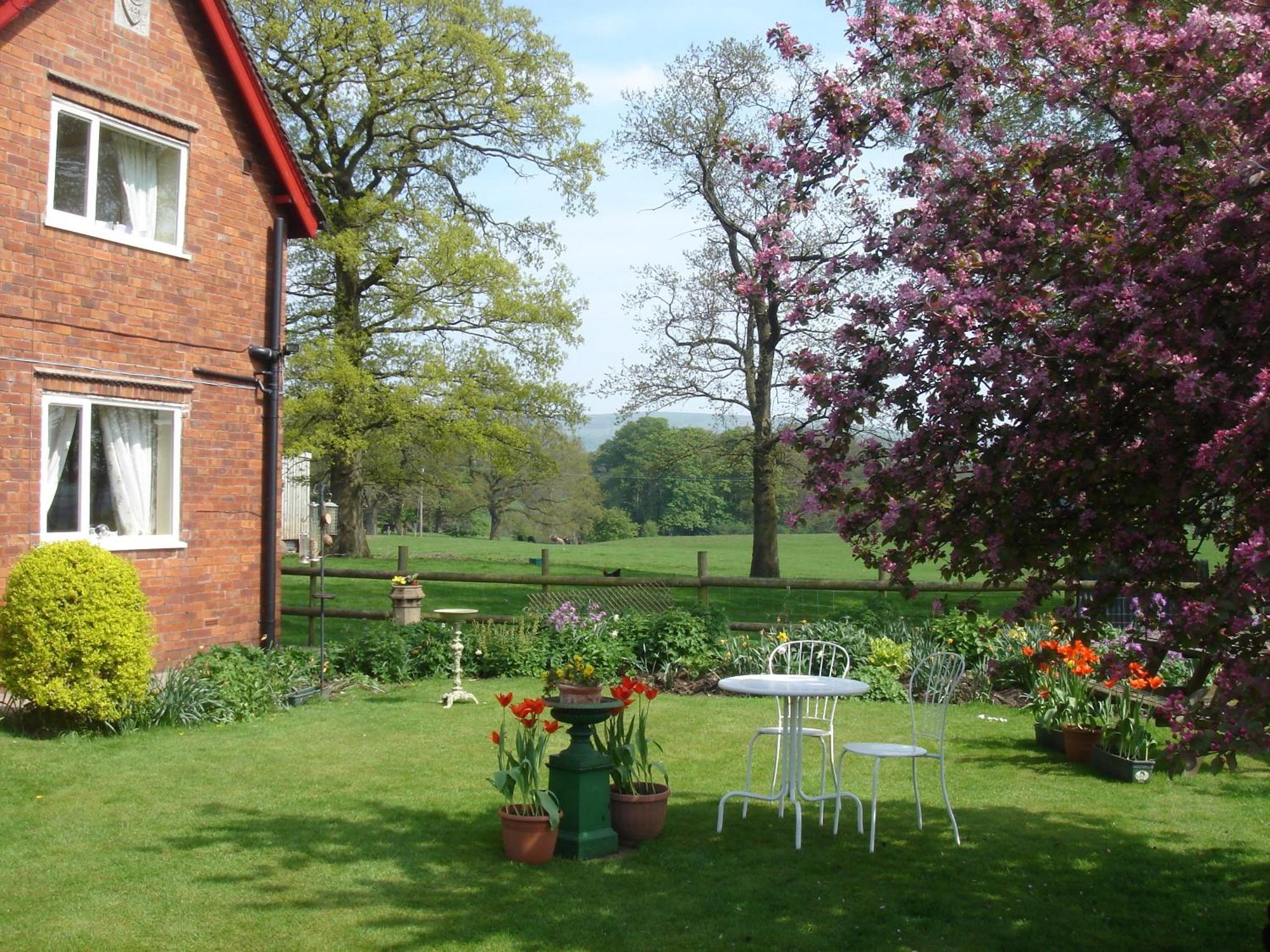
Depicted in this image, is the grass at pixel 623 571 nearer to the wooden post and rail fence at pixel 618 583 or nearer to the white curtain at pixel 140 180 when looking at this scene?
the wooden post and rail fence at pixel 618 583

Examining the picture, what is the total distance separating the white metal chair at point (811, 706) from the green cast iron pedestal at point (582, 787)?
108 cm

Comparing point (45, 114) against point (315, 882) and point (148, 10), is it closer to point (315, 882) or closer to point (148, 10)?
point (148, 10)

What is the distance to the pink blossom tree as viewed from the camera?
4430mm

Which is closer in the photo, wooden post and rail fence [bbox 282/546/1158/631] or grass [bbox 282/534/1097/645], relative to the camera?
wooden post and rail fence [bbox 282/546/1158/631]

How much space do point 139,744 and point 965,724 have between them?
24.3ft

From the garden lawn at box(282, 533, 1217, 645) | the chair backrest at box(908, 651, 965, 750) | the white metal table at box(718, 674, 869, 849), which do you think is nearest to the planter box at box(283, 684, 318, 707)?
the garden lawn at box(282, 533, 1217, 645)

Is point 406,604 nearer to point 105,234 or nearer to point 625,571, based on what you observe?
point 105,234

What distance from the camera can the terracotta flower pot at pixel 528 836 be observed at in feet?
21.7

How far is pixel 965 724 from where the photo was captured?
11.2 meters

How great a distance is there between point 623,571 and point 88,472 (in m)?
19.4

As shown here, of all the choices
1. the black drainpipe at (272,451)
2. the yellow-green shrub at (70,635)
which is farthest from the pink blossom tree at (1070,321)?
the black drainpipe at (272,451)

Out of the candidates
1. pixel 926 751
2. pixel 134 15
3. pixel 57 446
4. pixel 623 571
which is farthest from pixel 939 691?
pixel 623 571

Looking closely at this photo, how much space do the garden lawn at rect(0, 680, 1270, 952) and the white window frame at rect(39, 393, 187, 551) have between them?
2252mm

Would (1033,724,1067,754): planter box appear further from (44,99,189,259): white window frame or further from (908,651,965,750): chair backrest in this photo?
(44,99,189,259): white window frame
